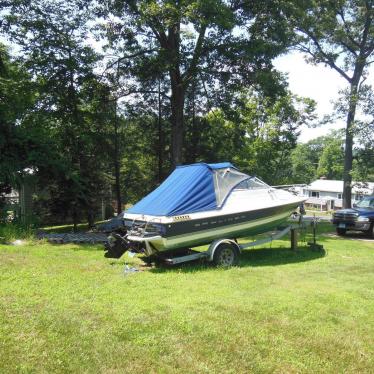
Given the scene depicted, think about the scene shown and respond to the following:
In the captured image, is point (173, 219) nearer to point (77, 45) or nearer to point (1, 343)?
point (1, 343)

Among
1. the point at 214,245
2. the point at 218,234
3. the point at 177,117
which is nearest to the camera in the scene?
the point at 214,245

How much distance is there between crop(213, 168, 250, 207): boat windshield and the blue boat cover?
0.35 feet

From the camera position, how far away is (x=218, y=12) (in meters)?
15.8

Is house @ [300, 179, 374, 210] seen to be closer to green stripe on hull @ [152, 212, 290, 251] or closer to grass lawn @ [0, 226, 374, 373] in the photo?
green stripe on hull @ [152, 212, 290, 251]

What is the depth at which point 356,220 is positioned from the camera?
16.2 meters

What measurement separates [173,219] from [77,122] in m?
11.4

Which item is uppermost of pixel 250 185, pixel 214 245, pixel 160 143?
pixel 160 143

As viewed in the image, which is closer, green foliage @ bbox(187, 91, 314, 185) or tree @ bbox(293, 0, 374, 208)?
tree @ bbox(293, 0, 374, 208)

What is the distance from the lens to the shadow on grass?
8.77 meters

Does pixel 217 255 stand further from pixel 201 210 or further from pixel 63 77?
pixel 63 77

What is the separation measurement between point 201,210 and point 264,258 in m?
2.35

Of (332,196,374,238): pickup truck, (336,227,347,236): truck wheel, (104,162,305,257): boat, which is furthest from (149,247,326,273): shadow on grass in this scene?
(336,227,347,236): truck wheel

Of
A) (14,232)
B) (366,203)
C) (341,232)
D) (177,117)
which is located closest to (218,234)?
(14,232)

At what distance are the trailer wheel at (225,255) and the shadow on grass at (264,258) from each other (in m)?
0.17
